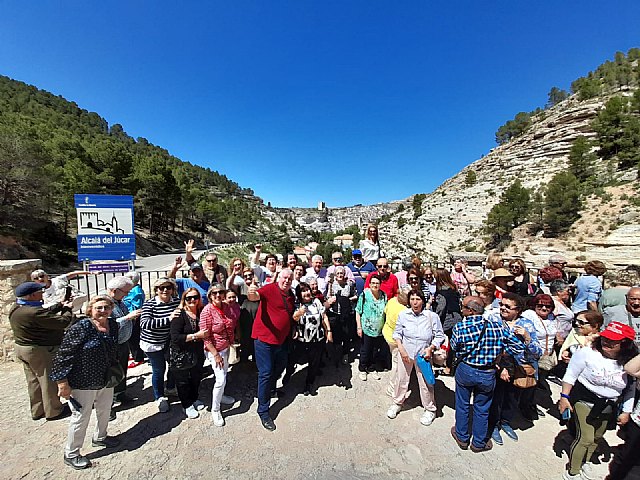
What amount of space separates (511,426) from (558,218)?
22.6 metres

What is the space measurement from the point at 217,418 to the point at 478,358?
3.01m

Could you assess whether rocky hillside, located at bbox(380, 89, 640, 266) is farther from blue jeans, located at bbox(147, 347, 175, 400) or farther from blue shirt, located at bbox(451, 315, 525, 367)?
blue jeans, located at bbox(147, 347, 175, 400)

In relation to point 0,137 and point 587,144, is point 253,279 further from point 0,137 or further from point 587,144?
point 587,144

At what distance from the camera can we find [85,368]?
7.68ft

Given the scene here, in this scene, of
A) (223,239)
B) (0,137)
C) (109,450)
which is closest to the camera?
(109,450)

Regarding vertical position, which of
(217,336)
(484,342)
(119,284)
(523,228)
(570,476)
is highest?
(523,228)

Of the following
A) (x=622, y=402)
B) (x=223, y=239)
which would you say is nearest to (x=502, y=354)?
(x=622, y=402)

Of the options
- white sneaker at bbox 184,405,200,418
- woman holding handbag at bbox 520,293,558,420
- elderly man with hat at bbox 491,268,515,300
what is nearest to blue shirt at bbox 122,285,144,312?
white sneaker at bbox 184,405,200,418

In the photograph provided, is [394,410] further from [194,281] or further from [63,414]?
[63,414]

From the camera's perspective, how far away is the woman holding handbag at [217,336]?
9.80 ft

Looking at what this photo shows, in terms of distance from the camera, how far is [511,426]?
310 centimetres

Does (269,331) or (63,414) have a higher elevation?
(269,331)

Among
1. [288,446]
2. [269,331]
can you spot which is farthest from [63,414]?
[288,446]

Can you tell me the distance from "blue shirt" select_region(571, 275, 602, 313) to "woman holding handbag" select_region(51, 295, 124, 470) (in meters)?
6.41
